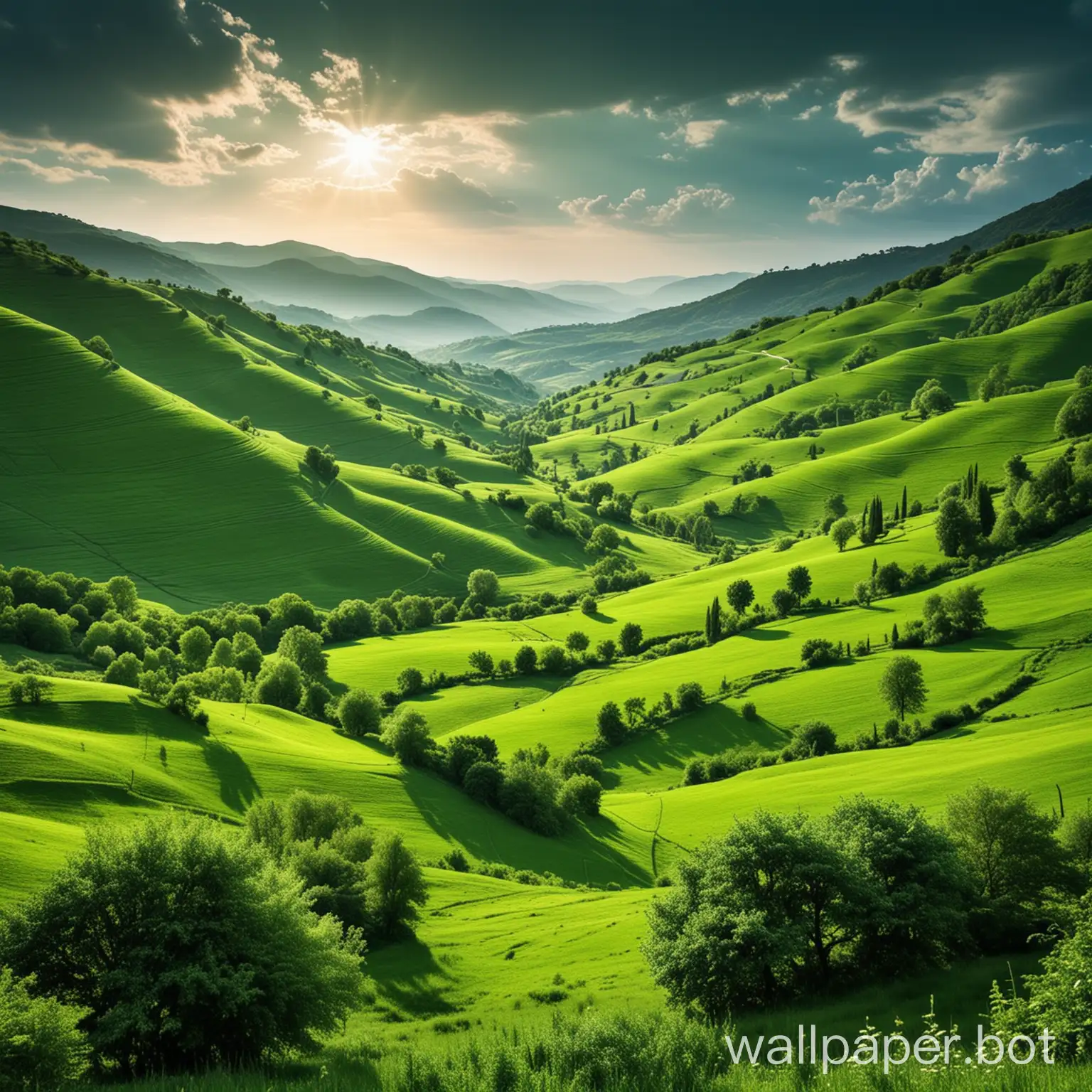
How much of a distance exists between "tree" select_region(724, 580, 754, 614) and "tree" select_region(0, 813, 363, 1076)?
114 m

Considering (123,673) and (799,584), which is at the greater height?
(799,584)

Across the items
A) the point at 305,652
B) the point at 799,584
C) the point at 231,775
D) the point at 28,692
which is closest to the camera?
the point at 28,692

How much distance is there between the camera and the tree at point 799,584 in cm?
13288

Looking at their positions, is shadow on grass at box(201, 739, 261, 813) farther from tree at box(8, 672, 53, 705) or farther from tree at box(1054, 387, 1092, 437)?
tree at box(1054, 387, 1092, 437)

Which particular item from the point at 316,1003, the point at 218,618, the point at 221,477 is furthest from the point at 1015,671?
the point at 221,477

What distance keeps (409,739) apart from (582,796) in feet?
67.2

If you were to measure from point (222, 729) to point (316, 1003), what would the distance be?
55.1 metres

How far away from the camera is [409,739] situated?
88.7 m

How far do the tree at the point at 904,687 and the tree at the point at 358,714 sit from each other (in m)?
61.7

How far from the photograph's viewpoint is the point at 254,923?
28.8 metres

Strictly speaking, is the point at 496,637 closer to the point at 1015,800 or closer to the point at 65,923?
the point at 1015,800

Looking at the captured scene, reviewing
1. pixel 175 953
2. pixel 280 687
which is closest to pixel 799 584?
pixel 280 687

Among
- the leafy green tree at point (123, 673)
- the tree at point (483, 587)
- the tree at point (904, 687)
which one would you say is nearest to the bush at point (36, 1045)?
the leafy green tree at point (123, 673)

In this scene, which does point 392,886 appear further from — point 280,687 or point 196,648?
point 196,648
